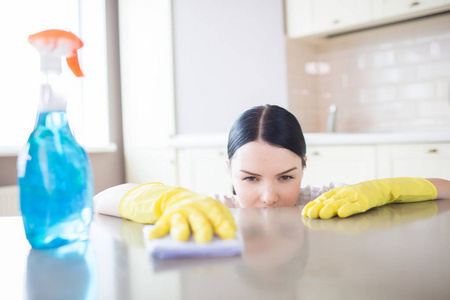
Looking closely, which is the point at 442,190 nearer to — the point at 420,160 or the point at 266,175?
the point at 266,175

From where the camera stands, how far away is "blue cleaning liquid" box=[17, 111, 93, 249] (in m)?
0.45

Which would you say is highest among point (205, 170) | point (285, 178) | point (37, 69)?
point (37, 69)

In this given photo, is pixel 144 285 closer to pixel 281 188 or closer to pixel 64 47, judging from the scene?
pixel 64 47

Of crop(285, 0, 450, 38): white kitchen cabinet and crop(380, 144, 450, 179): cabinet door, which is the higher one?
crop(285, 0, 450, 38): white kitchen cabinet

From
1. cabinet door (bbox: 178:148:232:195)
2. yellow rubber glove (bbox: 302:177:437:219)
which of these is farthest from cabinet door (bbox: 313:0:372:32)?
yellow rubber glove (bbox: 302:177:437:219)

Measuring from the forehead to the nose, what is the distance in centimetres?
5

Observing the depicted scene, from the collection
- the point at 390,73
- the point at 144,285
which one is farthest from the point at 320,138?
the point at 144,285

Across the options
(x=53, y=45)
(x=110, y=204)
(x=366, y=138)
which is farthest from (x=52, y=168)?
(x=366, y=138)

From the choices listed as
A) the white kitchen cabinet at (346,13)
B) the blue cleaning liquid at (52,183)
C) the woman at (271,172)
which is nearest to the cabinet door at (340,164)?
the white kitchen cabinet at (346,13)

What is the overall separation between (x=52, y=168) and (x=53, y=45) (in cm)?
14

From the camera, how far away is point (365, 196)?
64 centimetres

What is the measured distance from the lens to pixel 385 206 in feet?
2.28

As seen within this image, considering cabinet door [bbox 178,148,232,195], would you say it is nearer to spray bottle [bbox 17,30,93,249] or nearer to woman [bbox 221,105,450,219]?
woman [bbox 221,105,450,219]

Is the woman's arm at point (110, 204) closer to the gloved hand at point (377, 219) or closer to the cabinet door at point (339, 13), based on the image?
the gloved hand at point (377, 219)
